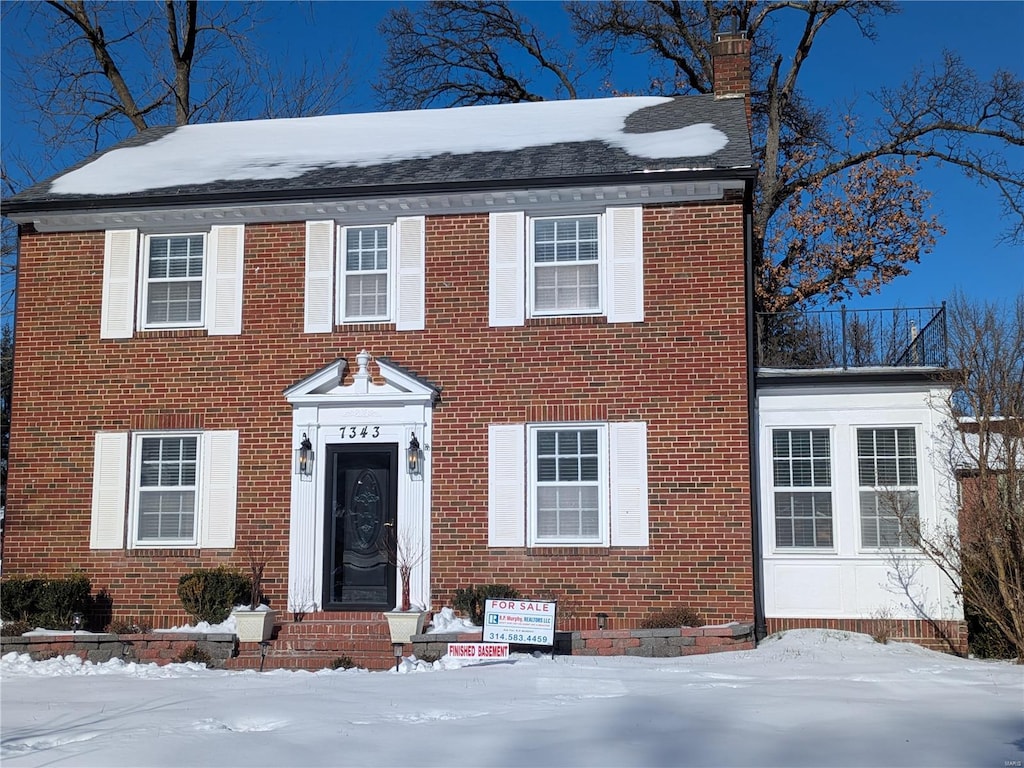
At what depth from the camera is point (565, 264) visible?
46.4 feet

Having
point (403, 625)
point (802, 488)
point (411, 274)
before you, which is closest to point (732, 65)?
point (411, 274)

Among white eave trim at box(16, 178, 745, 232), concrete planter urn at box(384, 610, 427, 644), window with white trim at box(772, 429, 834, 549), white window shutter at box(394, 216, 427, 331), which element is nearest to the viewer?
concrete planter urn at box(384, 610, 427, 644)

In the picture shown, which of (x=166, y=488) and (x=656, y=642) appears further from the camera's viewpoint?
(x=166, y=488)

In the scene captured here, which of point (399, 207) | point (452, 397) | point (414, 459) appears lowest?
point (414, 459)

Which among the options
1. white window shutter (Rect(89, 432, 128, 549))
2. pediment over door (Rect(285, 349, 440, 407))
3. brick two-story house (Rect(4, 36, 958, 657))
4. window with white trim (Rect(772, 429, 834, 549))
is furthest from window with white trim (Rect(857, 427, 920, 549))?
white window shutter (Rect(89, 432, 128, 549))

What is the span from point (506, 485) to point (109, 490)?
→ 536cm

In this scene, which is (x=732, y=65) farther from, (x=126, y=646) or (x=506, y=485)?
(x=126, y=646)

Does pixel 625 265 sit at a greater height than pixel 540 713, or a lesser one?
greater

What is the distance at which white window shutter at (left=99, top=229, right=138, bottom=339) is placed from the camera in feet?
48.4

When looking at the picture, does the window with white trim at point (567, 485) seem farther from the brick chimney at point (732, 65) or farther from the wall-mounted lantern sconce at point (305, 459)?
the brick chimney at point (732, 65)

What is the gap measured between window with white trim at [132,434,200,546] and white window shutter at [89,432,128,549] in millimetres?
176

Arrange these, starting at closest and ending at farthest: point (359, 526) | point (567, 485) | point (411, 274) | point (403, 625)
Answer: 1. point (403, 625)
2. point (567, 485)
3. point (359, 526)
4. point (411, 274)

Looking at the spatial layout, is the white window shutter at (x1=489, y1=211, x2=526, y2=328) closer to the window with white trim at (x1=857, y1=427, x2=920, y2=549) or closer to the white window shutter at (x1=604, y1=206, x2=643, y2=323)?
the white window shutter at (x1=604, y1=206, x2=643, y2=323)

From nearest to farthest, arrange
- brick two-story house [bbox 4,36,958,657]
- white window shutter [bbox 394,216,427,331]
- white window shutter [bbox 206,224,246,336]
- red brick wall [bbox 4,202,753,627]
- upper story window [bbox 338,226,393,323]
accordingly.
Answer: red brick wall [bbox 4,202,753,627]
brick two-story house [bbox 4,36,958,657]
white window shutter [bbox 394,216,427,331]
upper story window [bbox 338,226,393,323]
white window shutter [bbox 206,224,246,336]
